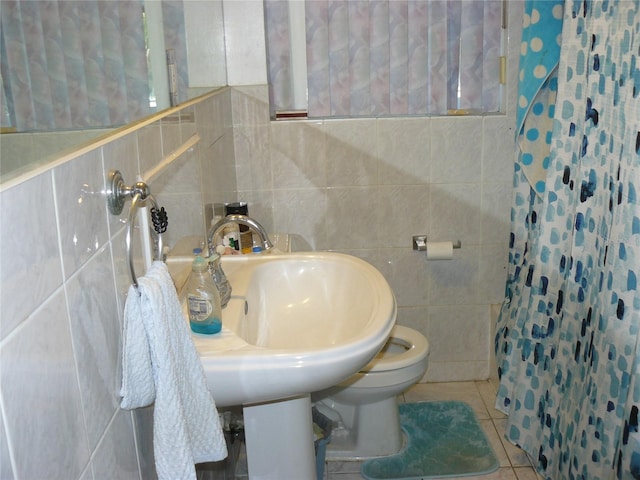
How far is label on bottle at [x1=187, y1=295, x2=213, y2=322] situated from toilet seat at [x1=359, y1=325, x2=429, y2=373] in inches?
37.0

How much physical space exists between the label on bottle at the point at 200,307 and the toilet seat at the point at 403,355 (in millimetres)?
940

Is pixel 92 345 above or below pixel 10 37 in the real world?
below

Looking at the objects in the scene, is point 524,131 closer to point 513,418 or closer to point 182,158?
point 513,418

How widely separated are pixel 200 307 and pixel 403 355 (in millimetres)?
1176

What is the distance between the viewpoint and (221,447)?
3.57 feet

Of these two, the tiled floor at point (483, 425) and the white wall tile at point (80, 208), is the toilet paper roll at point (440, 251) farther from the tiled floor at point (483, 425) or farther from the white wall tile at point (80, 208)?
the white wall tile at point (80, 208)

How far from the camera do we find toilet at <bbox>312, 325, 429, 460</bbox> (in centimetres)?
213

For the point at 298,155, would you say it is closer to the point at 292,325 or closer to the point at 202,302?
the point at 292,325

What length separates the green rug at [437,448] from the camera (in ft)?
7.13

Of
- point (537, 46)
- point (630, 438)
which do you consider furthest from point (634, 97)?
point (630, 438)

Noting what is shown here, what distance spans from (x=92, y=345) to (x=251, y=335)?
582mm

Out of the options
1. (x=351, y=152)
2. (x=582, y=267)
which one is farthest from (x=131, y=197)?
(x=351, y=152)

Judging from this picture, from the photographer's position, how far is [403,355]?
2180 mm

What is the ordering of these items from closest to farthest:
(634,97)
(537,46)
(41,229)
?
(41,229), (634,97), (537,46)
